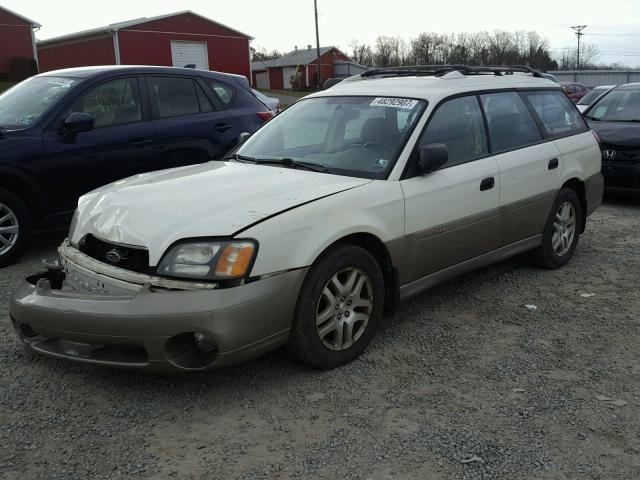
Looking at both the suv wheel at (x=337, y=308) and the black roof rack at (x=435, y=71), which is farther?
the black roof rack at (x=435, y=71)

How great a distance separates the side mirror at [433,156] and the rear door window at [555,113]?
66.7 inches

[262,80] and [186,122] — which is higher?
[262,80]

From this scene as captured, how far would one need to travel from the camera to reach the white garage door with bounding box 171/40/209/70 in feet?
121

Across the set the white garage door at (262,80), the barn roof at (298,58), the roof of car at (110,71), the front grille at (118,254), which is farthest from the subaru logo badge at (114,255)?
the white garage door at (262,80)

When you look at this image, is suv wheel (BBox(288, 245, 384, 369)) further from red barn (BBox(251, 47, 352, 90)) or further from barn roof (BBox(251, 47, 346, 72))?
barn roof (BBox(251, 47, 346, 72))

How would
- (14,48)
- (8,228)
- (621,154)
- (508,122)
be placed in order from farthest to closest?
(14,48)
(621,154)
(8,228)
(508,122)

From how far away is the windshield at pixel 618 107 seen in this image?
9.01 meters

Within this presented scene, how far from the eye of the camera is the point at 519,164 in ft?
15.9

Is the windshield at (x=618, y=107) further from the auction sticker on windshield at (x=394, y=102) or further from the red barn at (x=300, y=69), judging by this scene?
the red barn at (x=300, y=69)

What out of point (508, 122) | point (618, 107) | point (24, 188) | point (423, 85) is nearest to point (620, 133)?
point (618, 107)

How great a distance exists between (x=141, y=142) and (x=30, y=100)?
1070 mm

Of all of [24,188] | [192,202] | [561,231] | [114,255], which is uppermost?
[192,202]

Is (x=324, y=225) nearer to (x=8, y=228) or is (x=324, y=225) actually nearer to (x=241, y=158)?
(x=241, y=158)

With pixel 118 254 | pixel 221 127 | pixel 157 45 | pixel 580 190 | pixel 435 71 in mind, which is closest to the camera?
pixel 118 254
